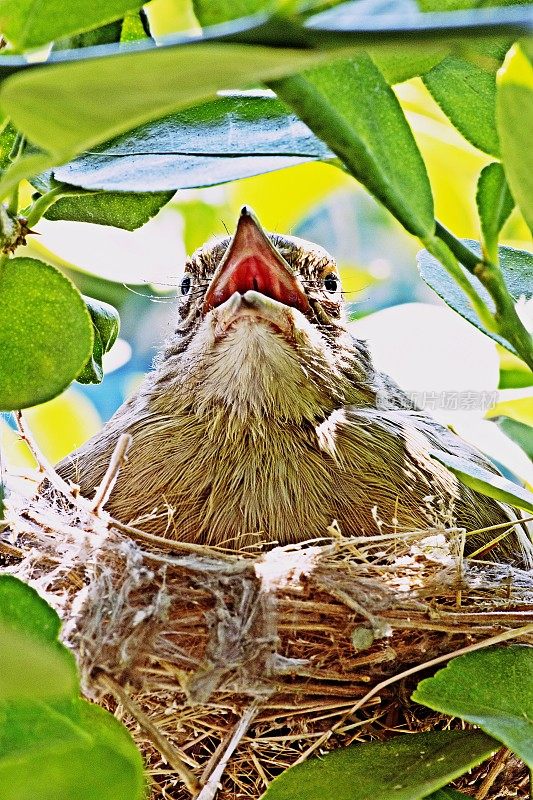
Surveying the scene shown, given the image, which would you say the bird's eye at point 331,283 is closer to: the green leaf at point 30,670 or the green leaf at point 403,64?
the green leaf at point 403,64

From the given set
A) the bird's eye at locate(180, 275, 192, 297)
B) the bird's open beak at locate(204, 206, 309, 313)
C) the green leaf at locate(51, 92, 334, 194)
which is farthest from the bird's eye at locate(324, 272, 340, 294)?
the green leaf at locate(51, 92, 334, 194)

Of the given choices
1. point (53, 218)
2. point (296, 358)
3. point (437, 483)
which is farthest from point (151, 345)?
point (53, 218)

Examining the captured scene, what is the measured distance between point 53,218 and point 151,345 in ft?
3.19

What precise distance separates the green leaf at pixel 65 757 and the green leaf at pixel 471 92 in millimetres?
485

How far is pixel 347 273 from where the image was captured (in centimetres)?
208

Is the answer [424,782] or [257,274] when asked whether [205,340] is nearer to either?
[257,274]

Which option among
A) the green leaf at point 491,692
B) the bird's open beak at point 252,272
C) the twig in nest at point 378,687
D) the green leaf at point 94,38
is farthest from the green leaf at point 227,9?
the bird's open beak at point 252,272

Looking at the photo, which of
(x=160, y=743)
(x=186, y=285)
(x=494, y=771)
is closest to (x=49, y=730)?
(x=160, y=743)

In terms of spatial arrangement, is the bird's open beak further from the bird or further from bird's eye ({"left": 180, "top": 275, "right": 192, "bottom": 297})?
bird's eye ({"left": 180, "top": 275, "right": 192, "bottom": 297})

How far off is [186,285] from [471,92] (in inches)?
39.8

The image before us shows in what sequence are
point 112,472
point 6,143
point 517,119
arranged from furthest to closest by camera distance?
point 112,472 < point 6,143 < point 517,119

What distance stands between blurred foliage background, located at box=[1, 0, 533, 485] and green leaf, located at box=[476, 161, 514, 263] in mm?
607

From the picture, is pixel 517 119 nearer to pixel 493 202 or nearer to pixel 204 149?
pixel 493 202

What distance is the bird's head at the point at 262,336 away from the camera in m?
1.42
